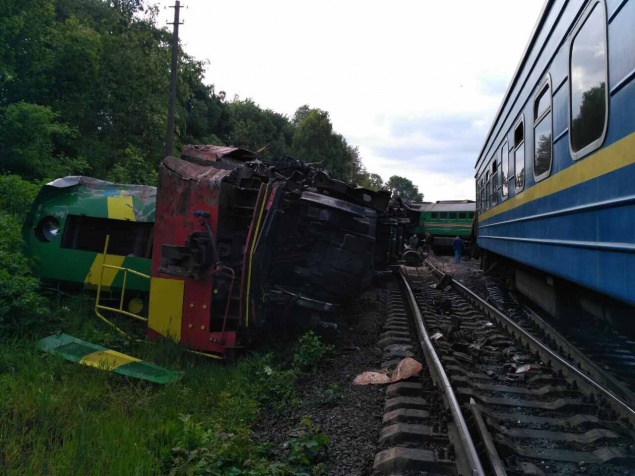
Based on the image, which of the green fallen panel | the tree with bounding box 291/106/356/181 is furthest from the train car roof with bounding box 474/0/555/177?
the tree with bounding box 291/106/356/181

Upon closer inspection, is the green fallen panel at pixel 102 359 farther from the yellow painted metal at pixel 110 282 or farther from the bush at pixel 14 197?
the bush at pixel 14 197

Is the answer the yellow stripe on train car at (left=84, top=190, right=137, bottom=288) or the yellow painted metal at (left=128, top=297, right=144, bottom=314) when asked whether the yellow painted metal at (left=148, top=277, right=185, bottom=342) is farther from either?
the yellow stripe on train car at (left=84, top=190, right=137, bottom=288)

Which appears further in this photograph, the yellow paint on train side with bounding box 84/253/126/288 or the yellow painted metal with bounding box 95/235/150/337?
the yellow paint on train side with bounding box 84/253/126/288

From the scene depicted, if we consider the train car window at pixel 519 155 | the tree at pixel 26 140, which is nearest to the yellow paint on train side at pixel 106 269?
the train car window at pixel 519 155

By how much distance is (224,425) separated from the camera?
143 inches

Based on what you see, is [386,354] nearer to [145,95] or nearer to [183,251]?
[183,251]

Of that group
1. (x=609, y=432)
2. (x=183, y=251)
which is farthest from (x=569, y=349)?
(x=183, y=251)

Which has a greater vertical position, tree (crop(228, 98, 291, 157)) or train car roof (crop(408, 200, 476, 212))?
tree (crop(228, 98, 291, 157))

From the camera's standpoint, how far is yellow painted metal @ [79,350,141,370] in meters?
4.45

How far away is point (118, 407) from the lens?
386 centimetres

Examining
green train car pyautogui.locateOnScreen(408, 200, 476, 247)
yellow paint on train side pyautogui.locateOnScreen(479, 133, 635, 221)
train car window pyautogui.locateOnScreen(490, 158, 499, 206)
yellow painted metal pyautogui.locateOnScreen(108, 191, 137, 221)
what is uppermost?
green train car pyautogui.locateOnScreen(408, 200, 476, 247)

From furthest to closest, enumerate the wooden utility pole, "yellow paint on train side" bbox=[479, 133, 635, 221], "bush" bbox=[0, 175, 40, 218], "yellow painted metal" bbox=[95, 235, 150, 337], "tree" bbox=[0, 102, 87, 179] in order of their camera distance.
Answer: the wooden utility pole
"tree" bbox=[0, 102, 87, 179]
"bush" bbox=[0, 175, 40, 218]
"yellow painted metal" bbox=[95, 235, 150, 337]
"yellow paint on train side" bbox=[479, 133, 635, 221]

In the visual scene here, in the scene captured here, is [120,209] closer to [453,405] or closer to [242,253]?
[242,253]

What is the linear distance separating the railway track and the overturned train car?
1.13 metres
